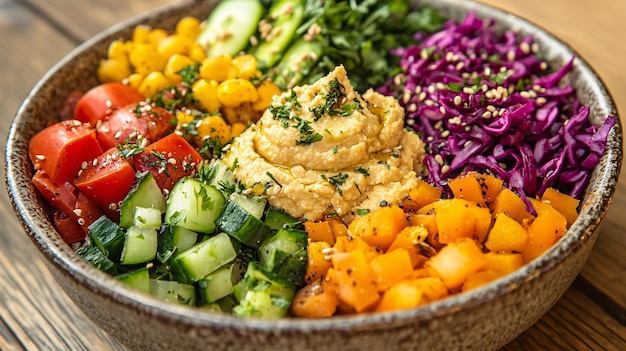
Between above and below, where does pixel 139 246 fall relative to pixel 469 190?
above

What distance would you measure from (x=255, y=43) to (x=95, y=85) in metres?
1.03

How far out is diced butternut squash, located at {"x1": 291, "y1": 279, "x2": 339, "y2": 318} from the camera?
2.37m

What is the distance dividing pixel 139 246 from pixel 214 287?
392mm

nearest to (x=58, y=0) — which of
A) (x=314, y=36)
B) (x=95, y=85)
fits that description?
(x=95, y=85)

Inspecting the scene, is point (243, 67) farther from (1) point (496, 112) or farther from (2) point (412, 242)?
(2) point (412, 242)

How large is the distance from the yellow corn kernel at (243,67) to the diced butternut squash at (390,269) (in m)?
1.68

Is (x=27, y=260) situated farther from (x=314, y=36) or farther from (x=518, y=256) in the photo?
(x=518, y=256)

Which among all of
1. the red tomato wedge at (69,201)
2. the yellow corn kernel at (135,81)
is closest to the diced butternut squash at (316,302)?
the red tomato wedge at (69,201)

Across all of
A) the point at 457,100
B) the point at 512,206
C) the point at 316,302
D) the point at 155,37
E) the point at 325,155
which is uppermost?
the point at 155,37

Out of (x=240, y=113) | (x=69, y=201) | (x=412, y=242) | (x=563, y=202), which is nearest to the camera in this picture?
(x=412, y=242)

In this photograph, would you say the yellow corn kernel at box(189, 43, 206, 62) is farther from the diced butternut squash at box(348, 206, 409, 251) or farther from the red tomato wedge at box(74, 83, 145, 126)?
the diced butternut squash at box(348, 206, 409, 251)

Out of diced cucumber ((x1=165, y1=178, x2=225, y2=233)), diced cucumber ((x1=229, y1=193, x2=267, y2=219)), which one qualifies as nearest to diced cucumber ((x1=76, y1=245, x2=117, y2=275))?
diced cucumber ((x1=165, y1=178, x2=225, y2=233))

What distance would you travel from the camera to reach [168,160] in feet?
10.3

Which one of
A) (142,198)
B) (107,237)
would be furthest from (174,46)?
(107,237)
